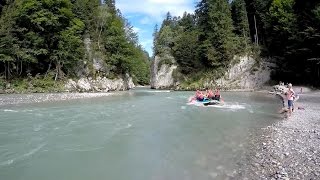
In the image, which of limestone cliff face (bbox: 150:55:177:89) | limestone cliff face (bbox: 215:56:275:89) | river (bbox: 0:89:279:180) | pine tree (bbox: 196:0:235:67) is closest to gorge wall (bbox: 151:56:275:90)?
limestone cliff face (bbox: 215:56:275:89)

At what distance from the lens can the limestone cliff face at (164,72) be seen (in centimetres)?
8419

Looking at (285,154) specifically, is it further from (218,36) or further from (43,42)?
(218,36)

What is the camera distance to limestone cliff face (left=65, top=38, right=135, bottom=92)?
194 ft

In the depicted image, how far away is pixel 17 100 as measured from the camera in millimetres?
37156

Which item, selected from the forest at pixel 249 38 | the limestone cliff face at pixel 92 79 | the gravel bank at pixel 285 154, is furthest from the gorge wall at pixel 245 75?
the gravel bank at pixel 285 154

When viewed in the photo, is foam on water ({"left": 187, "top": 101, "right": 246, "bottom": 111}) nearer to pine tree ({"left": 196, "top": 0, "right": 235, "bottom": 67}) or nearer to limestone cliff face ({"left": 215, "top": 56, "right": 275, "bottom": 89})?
limestone cliff face ({"left": 215, "top": 56, "right": 275, "bottom": 89})

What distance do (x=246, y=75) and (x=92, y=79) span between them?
Answer: 3056 cm

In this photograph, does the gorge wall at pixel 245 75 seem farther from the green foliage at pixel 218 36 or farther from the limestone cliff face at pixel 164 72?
the limestone cliff face at pixel 164 72

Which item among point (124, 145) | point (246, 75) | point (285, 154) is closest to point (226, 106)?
point (124, 145)

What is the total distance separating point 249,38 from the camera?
2842 inches

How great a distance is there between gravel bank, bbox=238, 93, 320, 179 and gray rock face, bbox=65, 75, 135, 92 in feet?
140

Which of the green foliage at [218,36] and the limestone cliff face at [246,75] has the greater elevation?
the green foliage at [218,36]

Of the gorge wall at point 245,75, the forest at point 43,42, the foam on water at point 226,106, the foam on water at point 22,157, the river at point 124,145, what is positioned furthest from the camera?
the gorge wall at point 245,75

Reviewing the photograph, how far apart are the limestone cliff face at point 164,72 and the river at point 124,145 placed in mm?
56837
